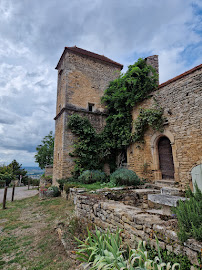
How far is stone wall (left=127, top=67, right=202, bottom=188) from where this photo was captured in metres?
6.02

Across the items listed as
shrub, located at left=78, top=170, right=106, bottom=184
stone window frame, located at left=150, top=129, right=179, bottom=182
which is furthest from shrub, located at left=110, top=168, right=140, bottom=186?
shrub, located at left=78, top=170, right=106, bottom=184

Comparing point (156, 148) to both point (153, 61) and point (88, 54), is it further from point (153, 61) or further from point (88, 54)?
point (88, 54)

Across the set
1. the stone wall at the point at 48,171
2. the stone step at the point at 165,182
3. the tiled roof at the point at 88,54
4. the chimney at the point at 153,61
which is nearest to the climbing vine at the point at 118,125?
the chimney at the point at 153,61

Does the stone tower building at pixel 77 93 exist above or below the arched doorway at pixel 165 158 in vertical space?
above

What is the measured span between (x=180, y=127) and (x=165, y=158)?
6.18 feet

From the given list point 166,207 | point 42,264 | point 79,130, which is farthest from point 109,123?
point 42,264

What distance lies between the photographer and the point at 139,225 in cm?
256

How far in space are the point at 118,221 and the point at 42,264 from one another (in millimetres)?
1719

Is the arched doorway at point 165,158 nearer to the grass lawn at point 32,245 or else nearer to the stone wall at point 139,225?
the stone wall at point 139,225

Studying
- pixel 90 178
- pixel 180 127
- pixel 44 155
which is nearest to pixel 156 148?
pixel 180 127

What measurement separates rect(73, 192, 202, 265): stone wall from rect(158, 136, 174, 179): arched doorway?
475cm

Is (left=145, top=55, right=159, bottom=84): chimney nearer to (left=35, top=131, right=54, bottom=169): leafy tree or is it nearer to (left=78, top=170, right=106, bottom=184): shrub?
(left=78, top=170, right=106, bottom=184): shrub

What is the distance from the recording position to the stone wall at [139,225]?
5.91 feet

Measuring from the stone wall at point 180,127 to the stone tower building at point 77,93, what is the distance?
4.48 metres
